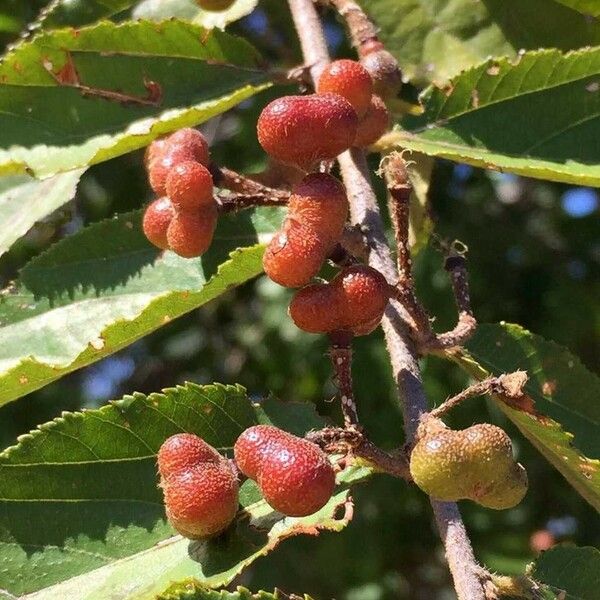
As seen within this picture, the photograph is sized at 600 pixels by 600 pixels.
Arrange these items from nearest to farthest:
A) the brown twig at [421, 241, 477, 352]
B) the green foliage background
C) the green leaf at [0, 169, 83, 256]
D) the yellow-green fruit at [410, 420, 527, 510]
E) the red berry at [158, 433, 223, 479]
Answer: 1. the yellow-green fruit at [410, 420, 527, 510]
2. the red berry at [158, 433, 223, 479]
3. the brown twig at [421, 241, 477, 352]
4. the green leaf at [0, 169, 83, 256]
5. the green foliage background

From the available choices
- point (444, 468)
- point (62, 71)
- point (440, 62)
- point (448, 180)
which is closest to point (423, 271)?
point (448, 180)

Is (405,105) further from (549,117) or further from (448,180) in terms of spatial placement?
(448,180)

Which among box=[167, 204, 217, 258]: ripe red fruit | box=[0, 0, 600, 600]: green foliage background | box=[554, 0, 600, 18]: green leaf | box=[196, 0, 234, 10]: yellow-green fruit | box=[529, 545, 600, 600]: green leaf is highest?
box=[196, 0, 234, 10]: yellow-green fruit

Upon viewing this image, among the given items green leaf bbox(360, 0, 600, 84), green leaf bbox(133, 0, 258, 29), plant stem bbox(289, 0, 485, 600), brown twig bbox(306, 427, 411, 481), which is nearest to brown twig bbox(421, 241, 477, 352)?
plant stem bbox(289, 0, 485, 600)

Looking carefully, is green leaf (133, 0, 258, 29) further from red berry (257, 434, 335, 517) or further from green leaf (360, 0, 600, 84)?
red berry (257, 434, 335, 517)

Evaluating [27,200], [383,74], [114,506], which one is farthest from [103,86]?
[114,506]

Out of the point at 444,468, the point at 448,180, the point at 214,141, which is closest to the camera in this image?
the point at 444,468

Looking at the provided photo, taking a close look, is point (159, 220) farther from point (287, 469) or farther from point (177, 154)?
point (287, 469)
